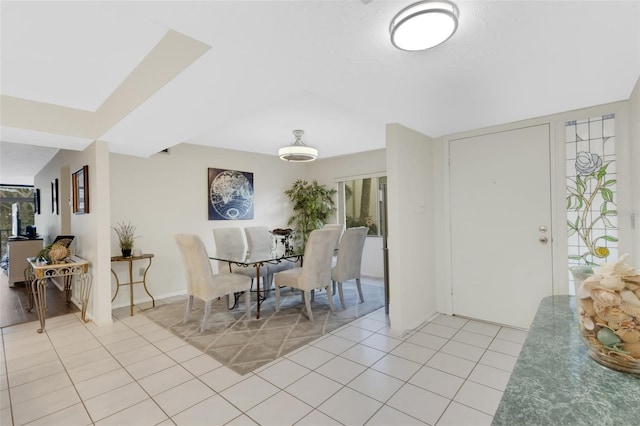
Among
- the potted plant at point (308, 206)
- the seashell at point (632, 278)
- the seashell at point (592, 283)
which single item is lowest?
the seashell at point (592, 283)

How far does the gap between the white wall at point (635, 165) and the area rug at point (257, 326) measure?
2448 millimetres

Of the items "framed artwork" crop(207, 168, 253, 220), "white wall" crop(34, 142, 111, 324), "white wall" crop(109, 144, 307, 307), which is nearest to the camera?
"white wall" crop(34, 142, 111, 324)

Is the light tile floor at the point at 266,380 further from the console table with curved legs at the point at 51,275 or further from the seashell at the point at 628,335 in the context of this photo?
the seashell at the point at 628,335

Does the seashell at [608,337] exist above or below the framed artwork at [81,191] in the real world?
below

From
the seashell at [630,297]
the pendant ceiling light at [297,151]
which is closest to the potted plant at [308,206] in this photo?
the pendant ceiling light at [297,151]

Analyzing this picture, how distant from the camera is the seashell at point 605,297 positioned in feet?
2.70

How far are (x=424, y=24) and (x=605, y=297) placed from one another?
1.21 meters

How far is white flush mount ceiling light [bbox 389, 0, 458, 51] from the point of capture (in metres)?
1.27

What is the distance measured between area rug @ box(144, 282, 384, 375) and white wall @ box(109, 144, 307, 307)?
0.60 meters

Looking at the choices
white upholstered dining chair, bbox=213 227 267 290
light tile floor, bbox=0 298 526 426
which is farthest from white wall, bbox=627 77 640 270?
white upholstered dining chair, bbox=213 227 267 290

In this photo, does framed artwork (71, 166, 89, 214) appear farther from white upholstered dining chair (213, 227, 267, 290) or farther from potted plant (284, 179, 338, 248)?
potted plant (284, 179, 338, 248)

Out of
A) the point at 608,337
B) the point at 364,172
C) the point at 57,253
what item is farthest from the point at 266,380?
the point at 364,172

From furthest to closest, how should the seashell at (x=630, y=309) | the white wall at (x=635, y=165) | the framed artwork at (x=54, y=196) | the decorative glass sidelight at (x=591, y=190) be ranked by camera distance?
the framed artwork at (x=54, y=196), the decorative glass sidelight at (x=591, y=190), the white wall at (x=635, y=165), the seashell at (x=630, y=309)

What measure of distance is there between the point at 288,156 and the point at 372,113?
163cm
